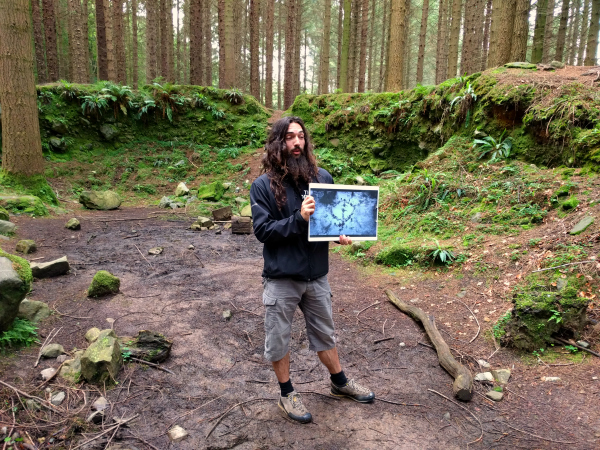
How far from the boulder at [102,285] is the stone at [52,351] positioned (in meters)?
1.41

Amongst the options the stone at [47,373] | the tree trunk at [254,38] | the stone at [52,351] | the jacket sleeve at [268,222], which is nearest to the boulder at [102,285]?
the stone at [52,351]

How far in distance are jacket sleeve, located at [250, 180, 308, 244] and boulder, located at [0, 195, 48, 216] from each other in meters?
8.05

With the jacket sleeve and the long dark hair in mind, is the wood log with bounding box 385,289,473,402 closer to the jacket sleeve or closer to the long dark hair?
the jacket sleeve

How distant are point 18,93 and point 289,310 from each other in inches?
374

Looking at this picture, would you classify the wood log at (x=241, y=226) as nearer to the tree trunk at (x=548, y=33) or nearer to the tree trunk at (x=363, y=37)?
the tree trunk at (x=363, y=37)

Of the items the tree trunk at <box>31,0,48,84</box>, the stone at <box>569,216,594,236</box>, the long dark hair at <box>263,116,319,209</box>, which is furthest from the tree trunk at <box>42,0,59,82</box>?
the stone at <box>569,216,594,236</box>

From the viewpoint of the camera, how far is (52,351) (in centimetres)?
345

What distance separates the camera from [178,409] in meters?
3.00

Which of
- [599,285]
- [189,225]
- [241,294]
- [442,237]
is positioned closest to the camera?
[599,285]

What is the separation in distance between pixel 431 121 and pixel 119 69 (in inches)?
648

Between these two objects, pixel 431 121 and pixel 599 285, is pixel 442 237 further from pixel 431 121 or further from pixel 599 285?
pixel 431 121

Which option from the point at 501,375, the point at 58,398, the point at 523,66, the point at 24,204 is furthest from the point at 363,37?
the point at 58,398

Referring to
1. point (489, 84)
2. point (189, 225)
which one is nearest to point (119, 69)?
point (189, 225)

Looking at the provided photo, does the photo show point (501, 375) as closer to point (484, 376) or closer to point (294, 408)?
point (484, 376)
